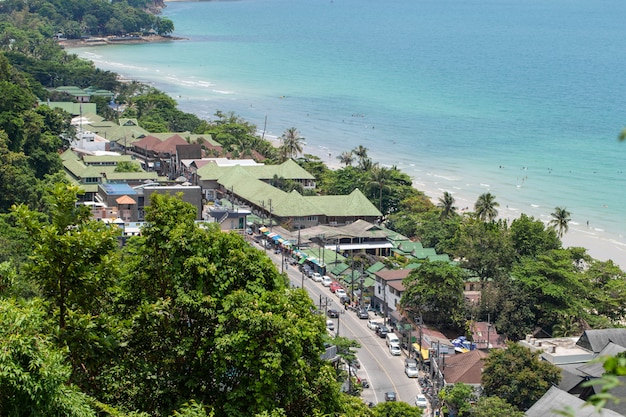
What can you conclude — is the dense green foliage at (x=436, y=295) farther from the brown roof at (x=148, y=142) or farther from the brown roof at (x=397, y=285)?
the brown roof at (x=148, y=142)

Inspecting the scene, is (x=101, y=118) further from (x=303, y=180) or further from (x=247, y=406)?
(x=247, y=406)

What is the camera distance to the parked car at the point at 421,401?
26609 millimetres

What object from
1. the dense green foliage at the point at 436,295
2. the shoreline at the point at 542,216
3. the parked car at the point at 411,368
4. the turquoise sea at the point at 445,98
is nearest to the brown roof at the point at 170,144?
the shoreline at the point at 542,216

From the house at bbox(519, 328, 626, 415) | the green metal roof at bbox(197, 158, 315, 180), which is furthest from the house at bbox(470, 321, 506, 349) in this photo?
the green metal roof at bbox(197, 158, 315, 180)

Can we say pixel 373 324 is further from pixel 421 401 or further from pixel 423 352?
pixel 421 401

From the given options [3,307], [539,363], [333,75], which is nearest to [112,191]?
[539,363]

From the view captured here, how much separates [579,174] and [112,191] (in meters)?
34.1

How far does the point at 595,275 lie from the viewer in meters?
37.5

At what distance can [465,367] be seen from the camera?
28.8m

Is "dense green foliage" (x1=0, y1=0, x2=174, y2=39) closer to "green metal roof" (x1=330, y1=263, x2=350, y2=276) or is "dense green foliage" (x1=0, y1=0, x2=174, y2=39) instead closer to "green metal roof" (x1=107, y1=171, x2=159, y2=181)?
"green metal roof" (x1=107, y1=171, x2=159, y2=181)

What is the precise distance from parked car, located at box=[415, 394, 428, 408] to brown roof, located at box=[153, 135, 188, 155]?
3557 centimetres

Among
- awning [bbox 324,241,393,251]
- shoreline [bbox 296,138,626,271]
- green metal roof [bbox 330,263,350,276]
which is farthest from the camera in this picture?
shoreline [bbox 296,138,626,271]

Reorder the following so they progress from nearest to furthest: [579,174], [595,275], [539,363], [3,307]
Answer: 1. [3,307]
2. [539,363]
3. [595,275]
4. [579,174]

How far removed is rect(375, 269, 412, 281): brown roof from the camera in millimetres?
35844
